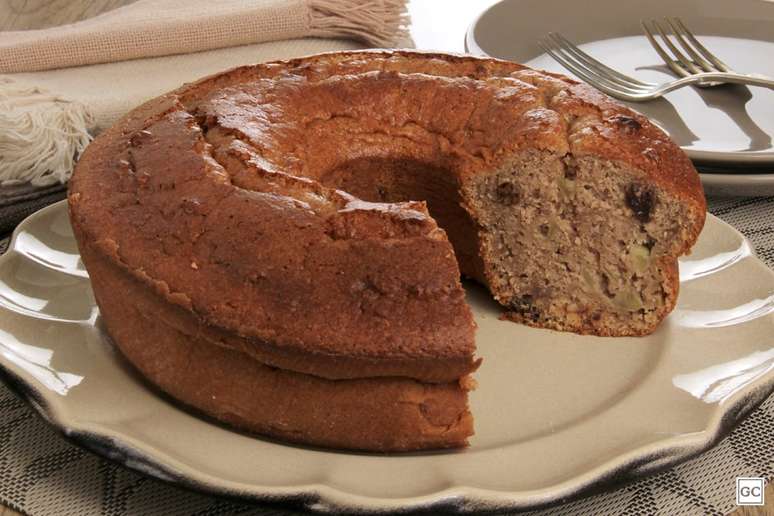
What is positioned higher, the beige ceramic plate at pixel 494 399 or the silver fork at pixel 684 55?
the silver fork at pixel 684 55

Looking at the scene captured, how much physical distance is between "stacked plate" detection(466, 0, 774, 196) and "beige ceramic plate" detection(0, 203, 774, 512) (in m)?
0.35

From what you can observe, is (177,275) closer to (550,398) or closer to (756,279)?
(550,398)

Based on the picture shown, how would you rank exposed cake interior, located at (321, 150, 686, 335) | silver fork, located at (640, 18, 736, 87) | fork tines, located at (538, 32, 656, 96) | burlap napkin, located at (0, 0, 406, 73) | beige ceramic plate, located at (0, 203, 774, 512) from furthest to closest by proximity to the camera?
silver fork, located at (640, 18, 736, 87), fork tines, located at (538, 32, 656, 96), burlap napkin, located at (0, 0, 406, 73), exposed cake interior, located at (321, 150, 686, 335), beige ceramic plate, located at (0, 203, 774, 512)

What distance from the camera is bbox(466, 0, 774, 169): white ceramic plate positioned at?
3.64m

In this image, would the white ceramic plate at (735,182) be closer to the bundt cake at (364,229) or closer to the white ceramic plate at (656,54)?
the white ceramic plate at (656,54)

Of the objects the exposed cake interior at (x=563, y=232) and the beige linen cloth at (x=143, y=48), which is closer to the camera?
the exposed cake interior at (x=563, y=232)

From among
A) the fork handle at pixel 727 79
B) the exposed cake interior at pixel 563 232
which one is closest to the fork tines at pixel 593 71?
the fork handle at pixel 727 79

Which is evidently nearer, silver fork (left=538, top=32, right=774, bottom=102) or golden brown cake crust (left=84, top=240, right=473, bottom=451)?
golden brown cake crust (left=84, top=240, right=473, bottom=451)

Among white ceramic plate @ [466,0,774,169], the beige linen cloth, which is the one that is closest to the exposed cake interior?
white ceramic plate @ [466,0,774,169]

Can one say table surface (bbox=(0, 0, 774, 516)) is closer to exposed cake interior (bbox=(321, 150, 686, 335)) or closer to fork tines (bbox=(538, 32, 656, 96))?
fork tines (bbox=(538, 32, 656, 96))

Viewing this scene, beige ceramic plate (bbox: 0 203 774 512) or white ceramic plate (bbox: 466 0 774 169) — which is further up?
white ceramic plate (bbox: 466 0 774 169)

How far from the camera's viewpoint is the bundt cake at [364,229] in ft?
6.93

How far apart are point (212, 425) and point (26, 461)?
17.1 inches

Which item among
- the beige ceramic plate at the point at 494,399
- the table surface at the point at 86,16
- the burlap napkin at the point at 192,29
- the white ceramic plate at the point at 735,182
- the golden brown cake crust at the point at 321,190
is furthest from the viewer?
the table surface at the point at 86,16
